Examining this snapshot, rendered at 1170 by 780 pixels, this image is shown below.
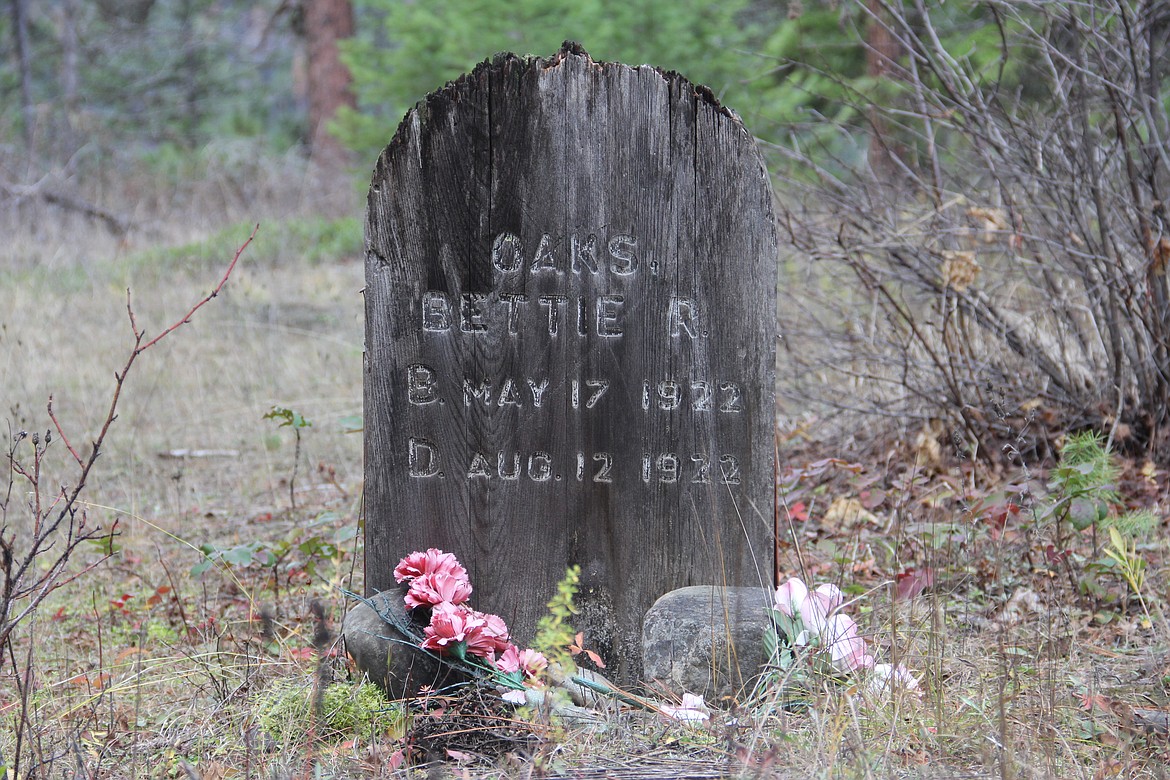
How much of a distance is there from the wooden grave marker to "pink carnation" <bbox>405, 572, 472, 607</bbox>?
0.48ft

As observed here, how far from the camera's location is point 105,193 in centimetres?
1384

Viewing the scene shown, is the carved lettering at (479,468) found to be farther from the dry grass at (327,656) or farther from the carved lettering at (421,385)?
the dry grass at (327,656)

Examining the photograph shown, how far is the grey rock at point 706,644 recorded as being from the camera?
109 inches

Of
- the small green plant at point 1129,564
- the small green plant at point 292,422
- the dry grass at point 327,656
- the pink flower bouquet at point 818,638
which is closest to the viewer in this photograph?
the dry grass at point 327,656

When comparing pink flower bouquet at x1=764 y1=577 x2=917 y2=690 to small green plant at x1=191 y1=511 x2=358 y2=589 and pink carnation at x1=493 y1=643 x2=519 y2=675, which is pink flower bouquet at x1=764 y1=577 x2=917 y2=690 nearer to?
pink carnation at x1=493 y1=643 x2=519 y2=675

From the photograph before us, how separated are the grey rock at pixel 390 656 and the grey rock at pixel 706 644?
540 mm

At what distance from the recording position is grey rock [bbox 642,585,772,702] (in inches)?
109

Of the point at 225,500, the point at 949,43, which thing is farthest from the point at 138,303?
the point at 949,43

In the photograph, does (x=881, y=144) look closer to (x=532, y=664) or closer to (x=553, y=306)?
(x=553, y=306)

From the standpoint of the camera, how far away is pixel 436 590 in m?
2.83

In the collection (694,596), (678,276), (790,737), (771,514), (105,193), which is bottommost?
(790,737)

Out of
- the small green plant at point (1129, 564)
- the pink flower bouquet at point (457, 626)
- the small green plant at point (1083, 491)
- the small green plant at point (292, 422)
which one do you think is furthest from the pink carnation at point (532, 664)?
the small green plant at point (1083, 491)

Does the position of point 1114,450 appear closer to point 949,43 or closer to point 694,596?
point 694,596

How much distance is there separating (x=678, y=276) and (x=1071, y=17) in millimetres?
2430
